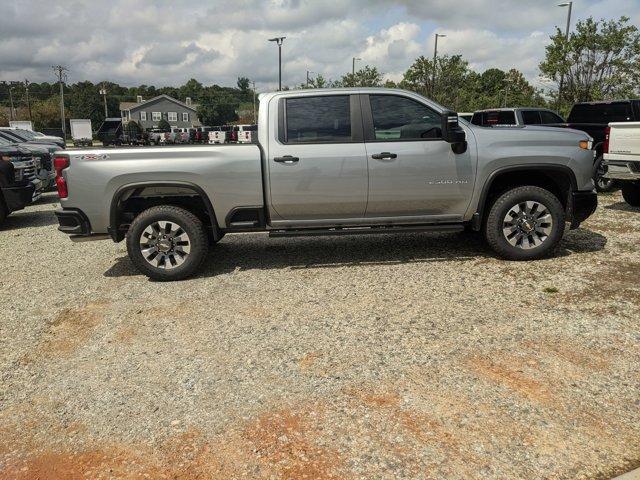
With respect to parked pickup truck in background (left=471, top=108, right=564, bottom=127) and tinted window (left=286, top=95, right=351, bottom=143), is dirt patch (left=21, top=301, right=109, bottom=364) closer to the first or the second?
tinted window (left=286, top=95, right=351, bottom=143)

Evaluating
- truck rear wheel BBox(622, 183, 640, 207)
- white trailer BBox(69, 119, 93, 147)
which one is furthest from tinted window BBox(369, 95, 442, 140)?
white trailer BBox(69, 119, 93, 147)

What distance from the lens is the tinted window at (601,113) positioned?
10.8m

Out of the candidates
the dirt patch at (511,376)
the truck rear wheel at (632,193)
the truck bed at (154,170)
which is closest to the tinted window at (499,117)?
the truck rear wheel at (632,193)

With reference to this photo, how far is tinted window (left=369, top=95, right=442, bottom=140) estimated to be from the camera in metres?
5.54

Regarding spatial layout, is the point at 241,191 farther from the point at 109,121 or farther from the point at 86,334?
the point at 109,121

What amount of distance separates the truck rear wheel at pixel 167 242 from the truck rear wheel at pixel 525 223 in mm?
3300

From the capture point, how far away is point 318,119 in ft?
18.1

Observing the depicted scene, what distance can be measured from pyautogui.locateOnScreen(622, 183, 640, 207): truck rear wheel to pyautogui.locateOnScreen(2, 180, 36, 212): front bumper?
35.9 feet

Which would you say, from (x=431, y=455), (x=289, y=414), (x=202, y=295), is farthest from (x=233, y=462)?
(x=202, y=295)

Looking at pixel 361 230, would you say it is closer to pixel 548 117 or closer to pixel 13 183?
pixel 13 183

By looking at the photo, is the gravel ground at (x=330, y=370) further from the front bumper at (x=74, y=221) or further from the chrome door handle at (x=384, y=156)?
the chrome door handle at (x=384, y=156)

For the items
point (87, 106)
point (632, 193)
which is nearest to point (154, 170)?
point (632, 193)

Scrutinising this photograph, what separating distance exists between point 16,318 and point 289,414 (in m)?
3.25

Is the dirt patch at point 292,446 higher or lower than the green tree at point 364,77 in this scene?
lower
